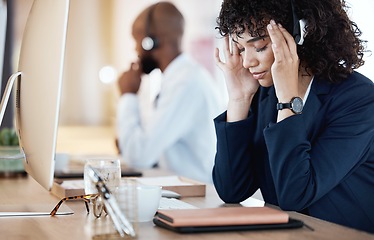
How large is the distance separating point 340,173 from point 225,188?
373 millimetres

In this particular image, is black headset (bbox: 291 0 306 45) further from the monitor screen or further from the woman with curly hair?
the monitor screen

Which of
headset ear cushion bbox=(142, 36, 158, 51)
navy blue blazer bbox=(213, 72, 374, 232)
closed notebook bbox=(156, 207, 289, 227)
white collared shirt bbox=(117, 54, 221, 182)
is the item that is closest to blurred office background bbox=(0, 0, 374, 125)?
headset ear cushion bbox=(142, 36, 158, 51)

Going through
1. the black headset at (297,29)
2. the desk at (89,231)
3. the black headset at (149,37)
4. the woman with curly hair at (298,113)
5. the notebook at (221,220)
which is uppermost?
the black headset at (149,37)

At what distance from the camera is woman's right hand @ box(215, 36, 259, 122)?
2018 millimetres

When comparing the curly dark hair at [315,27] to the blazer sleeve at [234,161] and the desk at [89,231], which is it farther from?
the desk at [89,231]

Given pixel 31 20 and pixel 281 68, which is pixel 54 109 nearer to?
pixel 31 20

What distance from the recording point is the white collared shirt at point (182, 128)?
363 centimetres

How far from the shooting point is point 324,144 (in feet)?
5.82

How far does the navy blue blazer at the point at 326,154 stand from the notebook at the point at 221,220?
295mm

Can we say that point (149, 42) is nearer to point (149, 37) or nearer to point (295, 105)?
point (149, 37)

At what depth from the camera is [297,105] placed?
178 centimetres

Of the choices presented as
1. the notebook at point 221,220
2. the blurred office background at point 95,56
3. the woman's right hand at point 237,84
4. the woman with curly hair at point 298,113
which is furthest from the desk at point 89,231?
the blurred office background at point 95,56

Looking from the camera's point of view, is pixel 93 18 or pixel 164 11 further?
pixel 93 18

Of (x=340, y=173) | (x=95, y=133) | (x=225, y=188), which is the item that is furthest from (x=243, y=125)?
(x=95, y=133)
